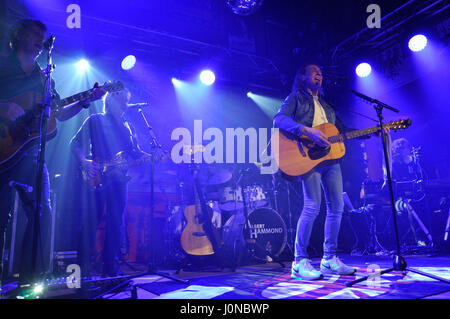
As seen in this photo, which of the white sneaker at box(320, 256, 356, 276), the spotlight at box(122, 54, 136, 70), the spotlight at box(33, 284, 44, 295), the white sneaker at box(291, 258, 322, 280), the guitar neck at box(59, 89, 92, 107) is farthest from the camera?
the spotlight at box(122, 54, 136, 70)

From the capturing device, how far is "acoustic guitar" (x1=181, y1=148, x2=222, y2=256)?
4.95 metres

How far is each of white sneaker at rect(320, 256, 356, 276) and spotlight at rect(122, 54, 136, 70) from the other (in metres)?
5.59

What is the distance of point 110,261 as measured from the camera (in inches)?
136

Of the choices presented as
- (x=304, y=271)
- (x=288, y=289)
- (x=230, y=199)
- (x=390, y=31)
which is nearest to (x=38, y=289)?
(x=288, y=289)

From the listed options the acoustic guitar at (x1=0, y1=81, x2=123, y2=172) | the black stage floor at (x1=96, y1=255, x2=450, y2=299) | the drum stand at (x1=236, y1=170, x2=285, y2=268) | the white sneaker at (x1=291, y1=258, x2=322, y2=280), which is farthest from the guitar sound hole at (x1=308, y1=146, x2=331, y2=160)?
the acoustic guitar at (x1=0, y1=81, x2=123, y2=172)

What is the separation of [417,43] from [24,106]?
6.86 m

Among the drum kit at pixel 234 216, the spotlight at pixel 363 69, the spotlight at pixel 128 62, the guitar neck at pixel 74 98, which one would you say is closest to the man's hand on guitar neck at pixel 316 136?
the drum kit at pixel 234 216

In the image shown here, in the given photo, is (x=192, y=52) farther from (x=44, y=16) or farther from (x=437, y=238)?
(x=437, y=238)

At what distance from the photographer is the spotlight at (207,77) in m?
7.43

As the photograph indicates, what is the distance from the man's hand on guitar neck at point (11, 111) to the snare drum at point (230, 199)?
3429 mm

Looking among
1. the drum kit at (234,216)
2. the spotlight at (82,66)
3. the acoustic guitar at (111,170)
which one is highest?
the spotlight at (82,66)

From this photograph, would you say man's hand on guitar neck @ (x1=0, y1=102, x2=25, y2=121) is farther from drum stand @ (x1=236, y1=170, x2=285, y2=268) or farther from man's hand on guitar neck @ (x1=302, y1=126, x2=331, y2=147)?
drum stand @ (x1=236, y1=170, x2=285, y2=268)

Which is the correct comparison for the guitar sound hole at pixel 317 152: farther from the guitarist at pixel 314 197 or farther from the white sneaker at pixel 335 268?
the white sneaker at pixel 335 268
